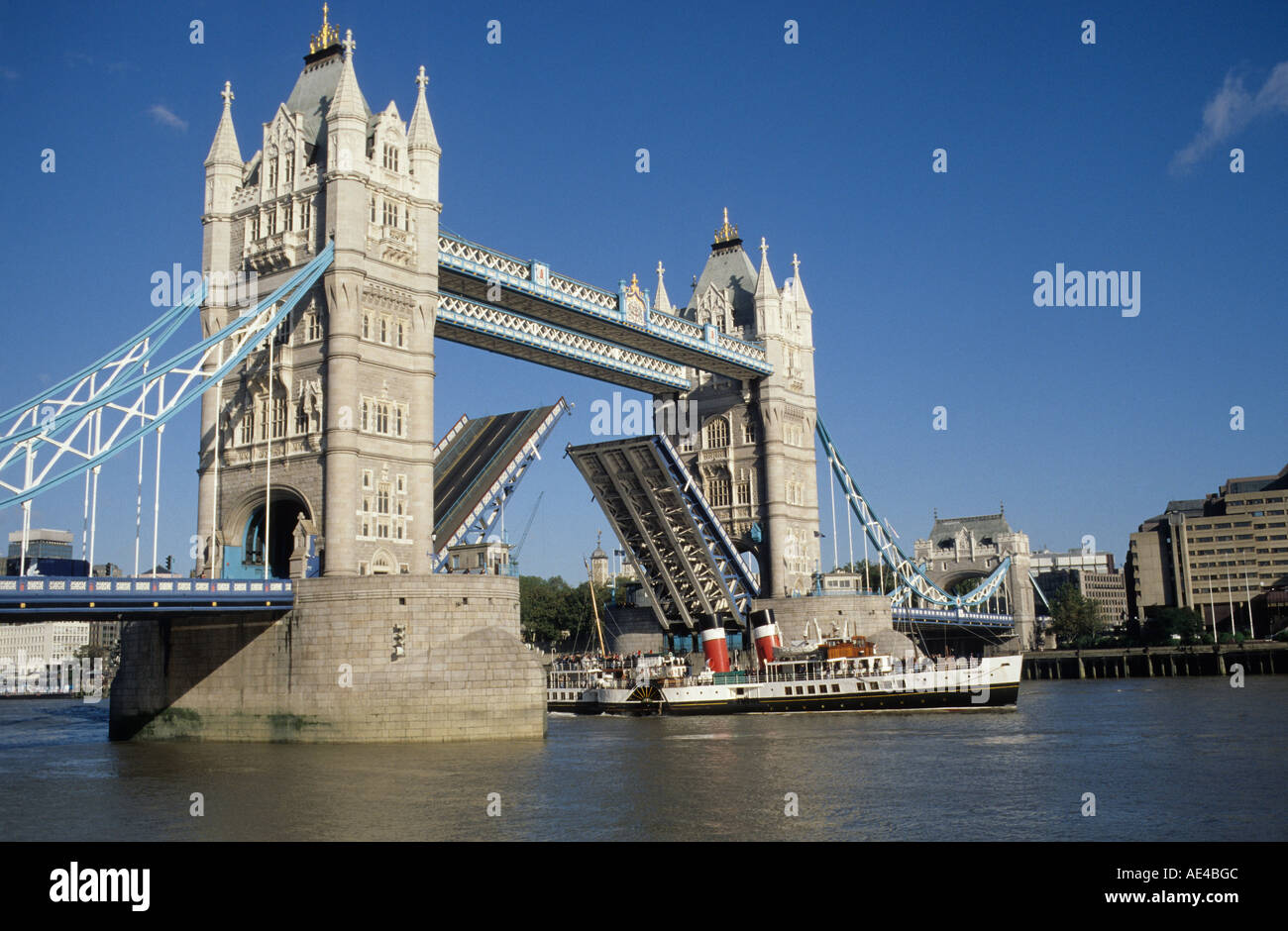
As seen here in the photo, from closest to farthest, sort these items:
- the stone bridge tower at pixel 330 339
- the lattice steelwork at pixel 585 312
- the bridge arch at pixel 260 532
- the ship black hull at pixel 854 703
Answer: the stone bridge tower at pixel 330 339
the bridge arch at pixel 260 532
the lattice steelwork at pixel 585 312
the ship black hull at pixel 854 703

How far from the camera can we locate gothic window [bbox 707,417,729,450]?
75.9m

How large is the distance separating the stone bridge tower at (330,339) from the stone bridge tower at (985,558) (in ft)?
298

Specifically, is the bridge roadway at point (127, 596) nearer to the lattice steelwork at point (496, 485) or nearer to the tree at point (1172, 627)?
the lattice steelwork at point (496, 485)

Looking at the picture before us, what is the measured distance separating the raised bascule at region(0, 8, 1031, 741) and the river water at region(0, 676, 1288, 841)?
2.40m

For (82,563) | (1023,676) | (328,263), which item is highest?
(328,263)

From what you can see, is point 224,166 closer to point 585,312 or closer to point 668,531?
point 585,312

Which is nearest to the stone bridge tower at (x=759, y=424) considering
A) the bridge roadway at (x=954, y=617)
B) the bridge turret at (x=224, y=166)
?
the bridge roadway at (x=954, y=617)

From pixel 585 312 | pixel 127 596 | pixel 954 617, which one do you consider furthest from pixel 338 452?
pixel 954 617

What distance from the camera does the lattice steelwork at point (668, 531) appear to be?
200 ft

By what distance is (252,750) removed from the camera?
38.9 metres

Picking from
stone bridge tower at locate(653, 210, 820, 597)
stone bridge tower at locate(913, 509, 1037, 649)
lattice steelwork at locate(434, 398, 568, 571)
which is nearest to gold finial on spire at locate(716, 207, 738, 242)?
stone bridge tower at locate(653, 210, 820, 597)
